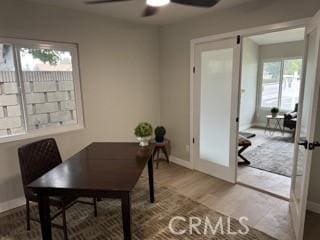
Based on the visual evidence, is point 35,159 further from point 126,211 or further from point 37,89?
point 126,211

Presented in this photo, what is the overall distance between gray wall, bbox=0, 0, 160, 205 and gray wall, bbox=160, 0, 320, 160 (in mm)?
235

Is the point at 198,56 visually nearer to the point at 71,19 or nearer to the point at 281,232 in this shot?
the point at 71,19

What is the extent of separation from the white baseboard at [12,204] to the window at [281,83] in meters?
6.87

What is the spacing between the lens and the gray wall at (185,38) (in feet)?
8.27

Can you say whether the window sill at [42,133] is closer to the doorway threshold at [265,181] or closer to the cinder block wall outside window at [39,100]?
the cinder block wall outside window at [39,100]

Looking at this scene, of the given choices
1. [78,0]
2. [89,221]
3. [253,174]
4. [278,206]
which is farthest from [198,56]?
[89,221]

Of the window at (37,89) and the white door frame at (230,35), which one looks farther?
the window at (37,89)

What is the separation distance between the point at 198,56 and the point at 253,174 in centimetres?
212

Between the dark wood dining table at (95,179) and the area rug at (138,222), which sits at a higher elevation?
the dark wood dining table at (95,179)

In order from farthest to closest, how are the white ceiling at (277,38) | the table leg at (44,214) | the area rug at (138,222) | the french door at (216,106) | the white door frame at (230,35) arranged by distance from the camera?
1. the white ceiling at (277,38)
2. the french door at (216,106)
3. the white door frame at (230,35)
4. the area rug at (138,222)
5. the table leg at (44,214)

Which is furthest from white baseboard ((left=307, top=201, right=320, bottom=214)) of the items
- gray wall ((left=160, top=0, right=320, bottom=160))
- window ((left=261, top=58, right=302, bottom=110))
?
window ((left=261, top=58, right=302, bottom=110))

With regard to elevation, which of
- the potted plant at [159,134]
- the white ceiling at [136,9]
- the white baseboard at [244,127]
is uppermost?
the white ceiling at [136,9]

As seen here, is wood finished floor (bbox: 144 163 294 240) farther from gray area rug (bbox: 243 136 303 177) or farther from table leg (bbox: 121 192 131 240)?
table leg (bbox: 121 192 131 240)

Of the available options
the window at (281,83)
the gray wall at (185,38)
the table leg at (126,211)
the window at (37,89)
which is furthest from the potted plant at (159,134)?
the window at (281,83)
